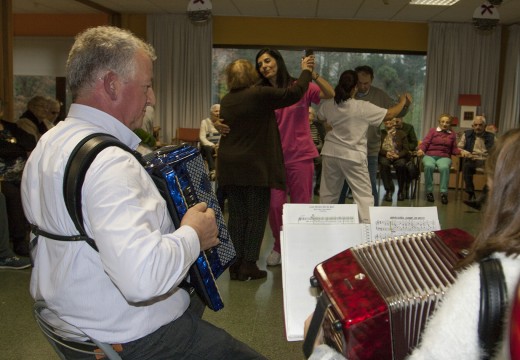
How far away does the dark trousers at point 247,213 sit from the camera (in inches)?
137

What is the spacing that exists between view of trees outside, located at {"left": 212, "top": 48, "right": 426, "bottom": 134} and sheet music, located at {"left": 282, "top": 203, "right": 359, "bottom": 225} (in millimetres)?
8992

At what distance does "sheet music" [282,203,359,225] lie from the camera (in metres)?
1.42

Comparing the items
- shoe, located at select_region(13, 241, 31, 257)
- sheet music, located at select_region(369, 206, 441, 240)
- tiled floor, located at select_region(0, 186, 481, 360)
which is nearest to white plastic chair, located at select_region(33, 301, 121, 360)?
sheet music, located at select_region(369, 206, 441, 240)

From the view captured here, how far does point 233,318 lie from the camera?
3084mm

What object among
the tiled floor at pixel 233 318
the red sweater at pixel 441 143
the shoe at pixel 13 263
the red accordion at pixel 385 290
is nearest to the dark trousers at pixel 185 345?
the red accordion at pixel 385 290

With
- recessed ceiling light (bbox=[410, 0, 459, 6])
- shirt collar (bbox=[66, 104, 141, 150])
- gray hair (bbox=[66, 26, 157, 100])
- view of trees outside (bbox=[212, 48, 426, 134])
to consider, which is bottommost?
shirt collar (bbox=[66, 104, 141, 150])

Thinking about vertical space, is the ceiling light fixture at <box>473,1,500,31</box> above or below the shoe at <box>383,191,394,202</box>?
above

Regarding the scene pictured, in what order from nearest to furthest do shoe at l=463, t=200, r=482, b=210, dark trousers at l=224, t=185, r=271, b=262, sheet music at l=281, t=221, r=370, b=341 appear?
sheet music at l=281, t=221, r=370, b=341
dark trousers at l=224, t=185, r=271, b=262
shoe at l=463, t=200, r=482, b=210

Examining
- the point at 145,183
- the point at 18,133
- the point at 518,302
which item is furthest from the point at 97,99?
the point at 18,133

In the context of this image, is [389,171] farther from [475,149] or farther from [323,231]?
[323,231]

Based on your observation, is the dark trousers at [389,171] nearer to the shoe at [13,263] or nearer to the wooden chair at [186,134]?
the wooden chair at [186,134]

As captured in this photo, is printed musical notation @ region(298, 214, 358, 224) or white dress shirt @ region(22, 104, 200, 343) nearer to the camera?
white dress shirt @ region(22, 104, 200, 343)

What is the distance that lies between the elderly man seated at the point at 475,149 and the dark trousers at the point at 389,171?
0.95m

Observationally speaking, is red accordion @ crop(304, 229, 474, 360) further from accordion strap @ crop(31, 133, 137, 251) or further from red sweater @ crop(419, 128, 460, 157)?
red sweater @ crop(419, 128, 460, 157)
